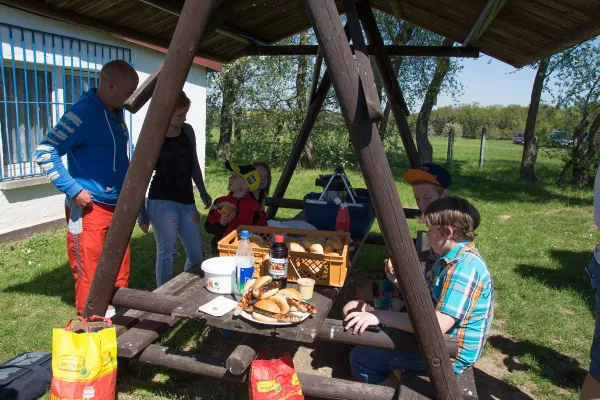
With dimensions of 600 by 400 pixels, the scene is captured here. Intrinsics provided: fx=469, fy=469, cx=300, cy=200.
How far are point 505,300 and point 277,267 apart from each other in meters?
3.15

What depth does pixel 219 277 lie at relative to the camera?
2555 millimetres

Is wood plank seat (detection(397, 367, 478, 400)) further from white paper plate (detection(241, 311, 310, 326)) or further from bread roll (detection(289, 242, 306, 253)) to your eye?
bread roll (detection(289, 242, 306, 253))

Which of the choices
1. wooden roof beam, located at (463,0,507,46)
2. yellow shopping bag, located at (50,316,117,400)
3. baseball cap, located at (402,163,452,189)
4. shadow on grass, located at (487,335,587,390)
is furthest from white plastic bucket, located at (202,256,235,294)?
wooden roof beam, located at (463,0,507,46)

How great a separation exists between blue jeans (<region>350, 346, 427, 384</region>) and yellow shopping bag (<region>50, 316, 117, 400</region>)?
138cm

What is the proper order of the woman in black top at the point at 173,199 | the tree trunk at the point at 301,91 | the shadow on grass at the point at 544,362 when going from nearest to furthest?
1. the shadow on grass at the point at 544,362
2. the woman in black top at the point at 173,199
3. the tree trunk at the point at 301,91

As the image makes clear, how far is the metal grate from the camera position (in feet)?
18.2

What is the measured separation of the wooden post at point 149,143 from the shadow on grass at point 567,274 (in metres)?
4.35

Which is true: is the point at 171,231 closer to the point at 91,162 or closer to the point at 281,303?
the point at 91,162

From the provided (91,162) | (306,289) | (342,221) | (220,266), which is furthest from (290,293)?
(91,162)

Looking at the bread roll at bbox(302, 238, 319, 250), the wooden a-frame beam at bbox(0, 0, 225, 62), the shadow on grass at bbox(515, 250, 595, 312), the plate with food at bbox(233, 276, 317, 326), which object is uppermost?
the wooden a-frame beam at bbox(0, 0, 225, 62)

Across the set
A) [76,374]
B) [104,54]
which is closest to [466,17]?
[76,374]

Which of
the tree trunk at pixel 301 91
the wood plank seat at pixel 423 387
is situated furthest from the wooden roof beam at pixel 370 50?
the tree trunk at pixel 301 91

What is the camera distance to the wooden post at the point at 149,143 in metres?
2.26

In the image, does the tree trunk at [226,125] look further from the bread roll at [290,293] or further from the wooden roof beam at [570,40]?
the bread roll at [290,293]
